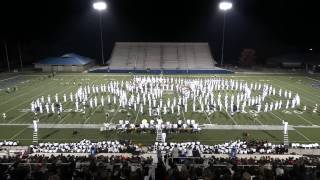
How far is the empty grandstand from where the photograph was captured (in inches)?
2233

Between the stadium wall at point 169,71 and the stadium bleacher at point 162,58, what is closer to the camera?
the stadium wall at point 169,71

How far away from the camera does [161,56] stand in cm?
6069

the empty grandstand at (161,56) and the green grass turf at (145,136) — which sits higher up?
the empty grandstand at (161,56)

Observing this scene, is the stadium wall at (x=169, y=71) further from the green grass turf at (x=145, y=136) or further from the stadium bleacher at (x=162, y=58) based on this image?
the green grass turf at (x=145, y=136)

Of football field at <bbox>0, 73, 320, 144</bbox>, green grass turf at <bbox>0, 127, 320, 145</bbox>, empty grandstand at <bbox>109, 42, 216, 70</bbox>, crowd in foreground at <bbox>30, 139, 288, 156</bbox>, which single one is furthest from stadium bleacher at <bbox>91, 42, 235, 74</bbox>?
crowd in foreground at <bbox>30, 139, 288, 156</bbox>

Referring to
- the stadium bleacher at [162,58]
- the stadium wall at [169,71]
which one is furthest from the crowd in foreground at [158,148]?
the stadium bleacher at [162,58]

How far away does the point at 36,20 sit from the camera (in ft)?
202

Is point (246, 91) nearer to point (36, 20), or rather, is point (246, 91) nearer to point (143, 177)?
point (143, 177)

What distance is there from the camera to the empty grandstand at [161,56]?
56.7 meters

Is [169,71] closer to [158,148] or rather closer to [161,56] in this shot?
[161,56]

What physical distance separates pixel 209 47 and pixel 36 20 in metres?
28.9

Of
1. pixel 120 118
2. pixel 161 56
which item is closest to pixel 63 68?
pixel 161 56

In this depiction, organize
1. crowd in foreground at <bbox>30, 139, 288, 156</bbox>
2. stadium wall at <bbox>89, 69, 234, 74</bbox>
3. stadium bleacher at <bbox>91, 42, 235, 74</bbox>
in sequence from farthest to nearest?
stadium bleacher at <bbox>91, 42, 235, 74</bbox> → stadium wall at <bbox>89, 69, 234, 74</bbox> → crowd in foreground at <bbox>30, 139, 288, 156</bbox>

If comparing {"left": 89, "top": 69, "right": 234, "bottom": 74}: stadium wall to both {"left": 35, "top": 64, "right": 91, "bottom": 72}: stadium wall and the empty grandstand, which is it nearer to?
the empty grandstand
